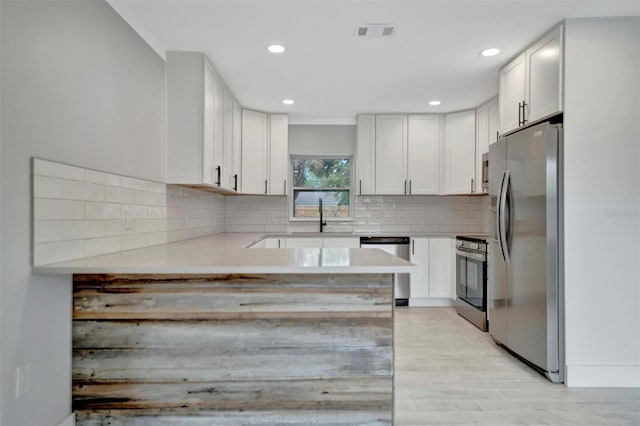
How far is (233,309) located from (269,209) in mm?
3446

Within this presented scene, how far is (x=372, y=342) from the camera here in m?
1.79

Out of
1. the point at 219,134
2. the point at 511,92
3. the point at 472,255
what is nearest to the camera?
the point at 511,92

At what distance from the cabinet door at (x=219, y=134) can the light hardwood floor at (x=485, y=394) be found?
223 centimetres

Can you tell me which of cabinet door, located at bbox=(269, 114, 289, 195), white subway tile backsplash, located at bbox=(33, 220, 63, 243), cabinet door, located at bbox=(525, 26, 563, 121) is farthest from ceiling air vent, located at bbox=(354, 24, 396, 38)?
cabinet door, located at bbox=(269, 114, 289, 195)

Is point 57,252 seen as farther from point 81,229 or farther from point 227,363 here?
point 227,363

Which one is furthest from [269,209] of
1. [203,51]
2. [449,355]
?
[449,355]

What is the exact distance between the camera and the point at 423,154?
189 inches

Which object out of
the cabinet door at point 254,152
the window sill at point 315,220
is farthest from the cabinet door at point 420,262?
the cabinet door at point 254,152

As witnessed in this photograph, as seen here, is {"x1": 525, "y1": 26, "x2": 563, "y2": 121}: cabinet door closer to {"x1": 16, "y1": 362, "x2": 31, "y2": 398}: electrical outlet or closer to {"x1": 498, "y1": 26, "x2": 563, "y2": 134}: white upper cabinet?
{"x1": 498, "y1": 26, "x2": 563, "y2": 134}: white upper cabinet

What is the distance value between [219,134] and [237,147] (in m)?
0.91

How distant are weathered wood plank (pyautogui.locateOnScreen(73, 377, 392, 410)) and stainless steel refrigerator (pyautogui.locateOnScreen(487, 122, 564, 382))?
1.46 m

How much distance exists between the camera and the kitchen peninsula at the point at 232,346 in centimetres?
175

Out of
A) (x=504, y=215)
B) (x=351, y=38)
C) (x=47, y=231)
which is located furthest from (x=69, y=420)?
(x=504, y=215)

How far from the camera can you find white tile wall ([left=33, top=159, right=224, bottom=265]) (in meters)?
1.63
